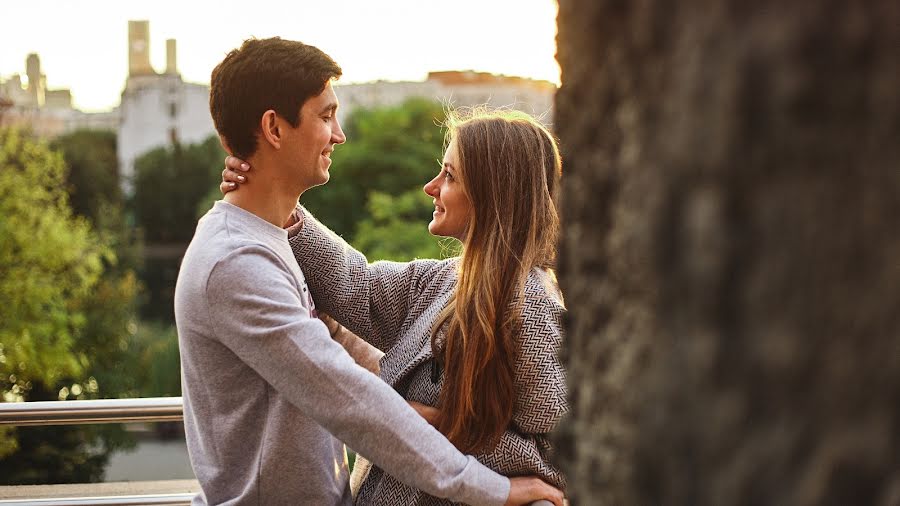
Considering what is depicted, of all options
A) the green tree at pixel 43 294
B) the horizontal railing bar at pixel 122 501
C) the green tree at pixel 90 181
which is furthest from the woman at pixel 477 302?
the green tree at pixel 90 181

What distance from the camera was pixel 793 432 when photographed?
67 cm

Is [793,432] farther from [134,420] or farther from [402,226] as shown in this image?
[402,226]

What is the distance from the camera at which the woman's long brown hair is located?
A: 2291mm

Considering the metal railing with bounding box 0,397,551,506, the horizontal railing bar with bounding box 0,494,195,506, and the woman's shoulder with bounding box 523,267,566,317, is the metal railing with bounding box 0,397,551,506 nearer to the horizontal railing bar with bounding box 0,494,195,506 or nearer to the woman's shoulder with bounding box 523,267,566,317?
the horizontal railing bar with bounding box 0,494,195,506

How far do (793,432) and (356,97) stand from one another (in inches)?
2168

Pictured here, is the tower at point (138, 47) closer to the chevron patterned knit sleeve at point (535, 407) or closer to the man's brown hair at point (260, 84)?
the man's brown hair at point (260, 84)

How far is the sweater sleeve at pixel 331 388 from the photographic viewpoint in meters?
1.99

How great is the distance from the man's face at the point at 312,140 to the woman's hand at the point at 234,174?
0.34 feet

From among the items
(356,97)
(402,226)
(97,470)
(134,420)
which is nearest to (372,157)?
(402,226)

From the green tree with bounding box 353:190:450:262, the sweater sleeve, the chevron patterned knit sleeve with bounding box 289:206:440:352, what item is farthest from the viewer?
the green tree with bounding box 353:190:450:262

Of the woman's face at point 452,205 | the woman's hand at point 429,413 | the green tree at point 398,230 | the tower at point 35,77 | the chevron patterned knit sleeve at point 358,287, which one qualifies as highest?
the woman's face at point 452,205

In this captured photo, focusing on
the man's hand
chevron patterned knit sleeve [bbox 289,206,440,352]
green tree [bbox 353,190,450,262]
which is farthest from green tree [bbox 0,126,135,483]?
the man's hand

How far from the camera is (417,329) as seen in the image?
2574mm

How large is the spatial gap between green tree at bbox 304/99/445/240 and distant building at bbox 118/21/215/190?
11.8 meters
